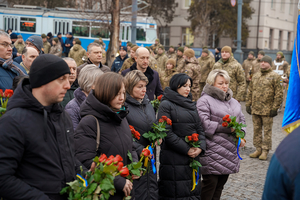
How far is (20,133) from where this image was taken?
7.02ft

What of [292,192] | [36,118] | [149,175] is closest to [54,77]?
[36,118]

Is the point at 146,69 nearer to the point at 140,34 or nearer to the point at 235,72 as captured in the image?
the point at 235,72

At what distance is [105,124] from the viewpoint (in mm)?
3014

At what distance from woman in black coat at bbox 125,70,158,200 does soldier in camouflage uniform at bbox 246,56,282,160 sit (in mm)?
4198

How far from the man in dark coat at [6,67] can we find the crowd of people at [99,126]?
0.04 ft

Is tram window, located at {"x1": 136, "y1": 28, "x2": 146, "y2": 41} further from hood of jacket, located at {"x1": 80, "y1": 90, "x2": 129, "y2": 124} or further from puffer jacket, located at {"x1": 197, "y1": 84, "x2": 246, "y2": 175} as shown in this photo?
hood of jacket, located at {"x1": 80, "y1": 90, "x2": 129, "y2": 124}

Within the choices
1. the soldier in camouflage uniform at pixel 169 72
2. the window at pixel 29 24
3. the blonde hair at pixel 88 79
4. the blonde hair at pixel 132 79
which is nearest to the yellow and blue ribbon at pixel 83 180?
the blonde hair at pixel 88 79

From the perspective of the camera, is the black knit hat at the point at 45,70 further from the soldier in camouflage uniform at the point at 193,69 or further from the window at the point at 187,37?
the window at the point at 187,37

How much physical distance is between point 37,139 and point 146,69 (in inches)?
157

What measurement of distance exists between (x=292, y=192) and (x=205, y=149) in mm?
3052

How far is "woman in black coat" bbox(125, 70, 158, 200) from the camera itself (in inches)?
150

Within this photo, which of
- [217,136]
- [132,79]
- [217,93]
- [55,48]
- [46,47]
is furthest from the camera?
[55,48]

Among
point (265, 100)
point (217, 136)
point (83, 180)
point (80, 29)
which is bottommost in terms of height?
point (217, 136)

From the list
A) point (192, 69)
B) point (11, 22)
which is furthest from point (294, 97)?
point (11, 22)
